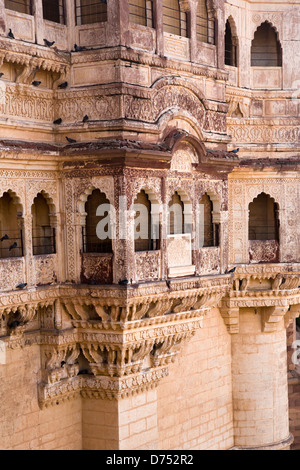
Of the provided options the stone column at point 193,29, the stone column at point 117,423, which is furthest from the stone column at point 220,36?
the stone column at point 117,423

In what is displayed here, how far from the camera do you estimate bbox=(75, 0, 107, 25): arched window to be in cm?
1361

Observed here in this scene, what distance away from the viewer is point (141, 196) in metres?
14.1

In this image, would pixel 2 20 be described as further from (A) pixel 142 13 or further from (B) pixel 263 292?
(B) pixel 263 292

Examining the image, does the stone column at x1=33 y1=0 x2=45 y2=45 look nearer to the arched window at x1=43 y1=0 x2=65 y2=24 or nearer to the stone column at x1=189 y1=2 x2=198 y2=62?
the arched window at x1=43 y1=0 x2=65 y2=24

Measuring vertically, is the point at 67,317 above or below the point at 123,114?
below

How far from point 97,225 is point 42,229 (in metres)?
0.82

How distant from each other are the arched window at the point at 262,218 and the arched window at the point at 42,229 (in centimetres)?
533

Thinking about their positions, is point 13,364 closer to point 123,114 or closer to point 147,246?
point 147,246

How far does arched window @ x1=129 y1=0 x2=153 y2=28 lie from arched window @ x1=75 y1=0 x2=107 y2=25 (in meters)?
0.53

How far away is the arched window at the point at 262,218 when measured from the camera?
17.8m

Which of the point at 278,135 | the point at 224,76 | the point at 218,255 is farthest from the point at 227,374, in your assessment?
the point at 224,76

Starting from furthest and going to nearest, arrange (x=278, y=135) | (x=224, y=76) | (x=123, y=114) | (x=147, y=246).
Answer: (x=278, y=135), (x=224, y=76), (x=147, y=246), (x=123, y=114)

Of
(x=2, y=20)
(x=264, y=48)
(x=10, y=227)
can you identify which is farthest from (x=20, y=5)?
(x=264, y=48)

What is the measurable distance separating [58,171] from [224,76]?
3591 millimetres
